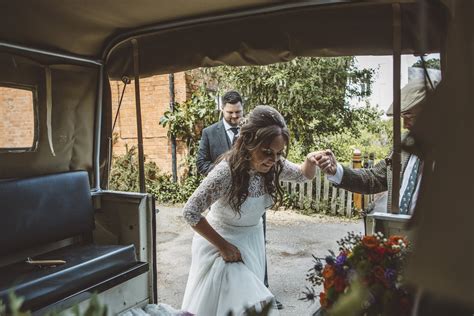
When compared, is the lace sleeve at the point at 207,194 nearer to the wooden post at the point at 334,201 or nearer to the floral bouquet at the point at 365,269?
the floral bouquet at the point at 365,269

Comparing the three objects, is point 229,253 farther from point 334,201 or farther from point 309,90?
point 309,90

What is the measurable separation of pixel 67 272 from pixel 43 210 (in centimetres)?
81

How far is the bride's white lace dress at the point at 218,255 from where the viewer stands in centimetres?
266

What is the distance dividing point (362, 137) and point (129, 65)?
279 inches

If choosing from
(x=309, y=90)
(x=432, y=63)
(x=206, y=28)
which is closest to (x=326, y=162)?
(x=206, y=28)

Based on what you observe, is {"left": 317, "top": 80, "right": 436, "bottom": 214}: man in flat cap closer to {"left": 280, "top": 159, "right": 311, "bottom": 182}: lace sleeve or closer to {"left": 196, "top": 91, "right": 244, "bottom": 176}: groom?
{"left": 280, "top": 159, "right": 311, "bottom": 182}: lace sleeve

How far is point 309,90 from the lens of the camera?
356 inches

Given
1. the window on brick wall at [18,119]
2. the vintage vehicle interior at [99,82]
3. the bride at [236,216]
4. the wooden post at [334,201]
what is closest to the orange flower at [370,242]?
the vintage vehicle interior at [99,82]

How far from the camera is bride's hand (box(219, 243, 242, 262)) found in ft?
8.93

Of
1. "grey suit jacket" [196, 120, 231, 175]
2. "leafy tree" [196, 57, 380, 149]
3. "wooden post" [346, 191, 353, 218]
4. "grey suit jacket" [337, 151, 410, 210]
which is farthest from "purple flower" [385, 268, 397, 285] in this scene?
"leafy tree" [196, 57, 380, 149]

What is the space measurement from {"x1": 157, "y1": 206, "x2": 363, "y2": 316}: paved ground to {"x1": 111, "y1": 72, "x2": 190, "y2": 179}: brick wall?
4.82 ft

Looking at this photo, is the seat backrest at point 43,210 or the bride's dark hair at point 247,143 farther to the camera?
the seat backrest at point 43,210

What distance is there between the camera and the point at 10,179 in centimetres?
347

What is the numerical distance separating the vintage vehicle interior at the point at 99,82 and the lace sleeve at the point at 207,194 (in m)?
0.99
